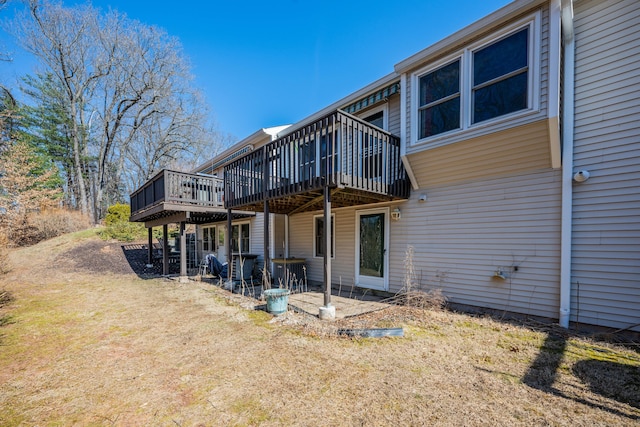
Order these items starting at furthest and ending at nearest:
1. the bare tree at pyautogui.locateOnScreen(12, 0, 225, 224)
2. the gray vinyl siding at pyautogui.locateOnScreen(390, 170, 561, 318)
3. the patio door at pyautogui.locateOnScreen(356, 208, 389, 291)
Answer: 1. the bare tree at pyautogui.locateOnScreen(12, 0, 225, 224)
2. the patio door at pyautogui.locateOnScreen(356, 208, 389, 291)
3. the gray vinyl siding at pyautogui.locateOnScreen(390, 170, 561, 318)

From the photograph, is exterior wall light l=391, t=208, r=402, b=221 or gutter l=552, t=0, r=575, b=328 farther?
exterior wall light l=391, t=208, r=402, b=221

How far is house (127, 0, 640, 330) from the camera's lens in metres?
3.86

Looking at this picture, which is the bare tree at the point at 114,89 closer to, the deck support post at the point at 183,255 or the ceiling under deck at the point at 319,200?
the deck support post at the point at 183,255

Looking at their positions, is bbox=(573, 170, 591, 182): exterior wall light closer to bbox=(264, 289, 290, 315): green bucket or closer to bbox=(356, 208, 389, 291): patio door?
bbox=(356, 208, 389, 291): patio door

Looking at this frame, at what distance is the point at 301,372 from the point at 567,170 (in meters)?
4.92

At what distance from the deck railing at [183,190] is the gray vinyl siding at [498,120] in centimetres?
713

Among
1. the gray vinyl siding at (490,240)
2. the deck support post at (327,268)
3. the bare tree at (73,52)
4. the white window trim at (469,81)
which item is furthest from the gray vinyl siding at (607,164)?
the bare tree at (73,52)

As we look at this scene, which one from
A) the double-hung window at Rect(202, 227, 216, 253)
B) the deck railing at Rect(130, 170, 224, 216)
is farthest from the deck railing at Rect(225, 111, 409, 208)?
the double-hung window at Rect(202, 227, 216, 253)

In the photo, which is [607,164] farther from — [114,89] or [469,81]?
[114,89]

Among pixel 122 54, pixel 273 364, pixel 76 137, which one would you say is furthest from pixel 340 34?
pixel 76 137

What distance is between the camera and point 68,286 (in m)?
8.42

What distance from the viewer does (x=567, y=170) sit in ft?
13.6

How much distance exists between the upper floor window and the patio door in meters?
2.99

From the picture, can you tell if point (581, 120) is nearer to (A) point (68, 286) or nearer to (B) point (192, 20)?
(A) point (68, 286)
